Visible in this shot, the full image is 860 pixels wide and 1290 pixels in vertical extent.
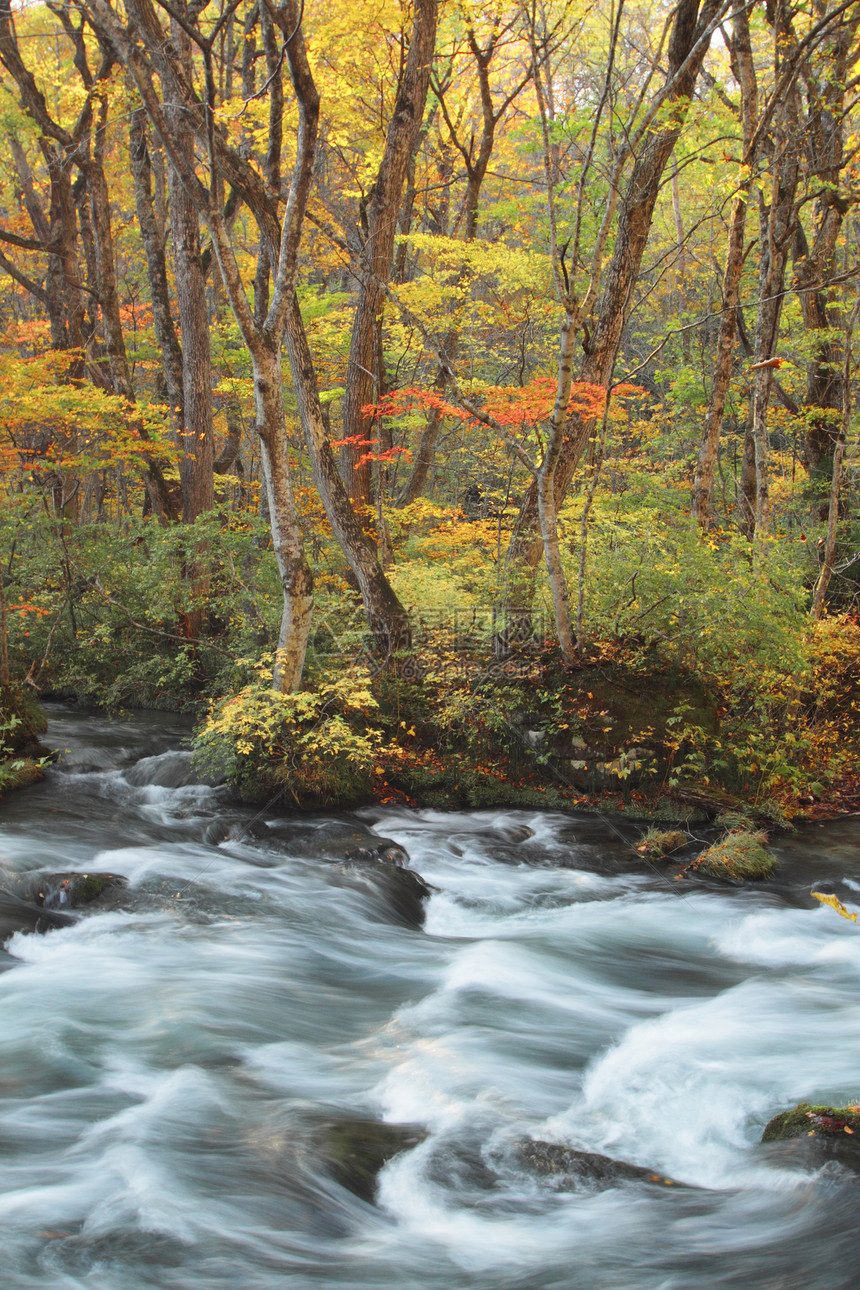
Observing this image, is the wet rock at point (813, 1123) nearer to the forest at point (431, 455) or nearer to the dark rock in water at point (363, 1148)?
the dark rock in water at point (363, 1148)

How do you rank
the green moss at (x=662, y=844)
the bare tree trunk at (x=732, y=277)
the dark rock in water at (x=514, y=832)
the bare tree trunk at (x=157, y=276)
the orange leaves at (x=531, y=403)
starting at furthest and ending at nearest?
the bare tree trunk at (x=157, y=276) → the bare tree trunk at (x=732, y=277) → the orange leaves at (x=531, y=403) → the dark rock in water at (x=514, y=832) → the green moss at (x=662, y=844)

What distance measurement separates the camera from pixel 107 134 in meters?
14.5

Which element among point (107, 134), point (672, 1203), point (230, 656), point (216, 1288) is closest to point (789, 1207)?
point (672, 1203)

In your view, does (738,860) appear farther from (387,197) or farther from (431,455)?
(431,455)

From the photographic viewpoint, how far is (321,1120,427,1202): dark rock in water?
3.46 metres

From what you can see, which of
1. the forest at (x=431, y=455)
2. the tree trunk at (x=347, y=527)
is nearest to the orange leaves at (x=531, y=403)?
the forest at (x=431, y=455)

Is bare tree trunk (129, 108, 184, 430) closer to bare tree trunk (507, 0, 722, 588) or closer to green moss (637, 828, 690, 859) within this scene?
bare tree trunk (507, 0, 722, 588)

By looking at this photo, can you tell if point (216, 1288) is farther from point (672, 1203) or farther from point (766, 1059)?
point (766, 1059)

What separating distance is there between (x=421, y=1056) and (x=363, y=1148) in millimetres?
949

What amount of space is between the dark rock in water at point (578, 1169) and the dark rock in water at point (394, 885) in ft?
9.97

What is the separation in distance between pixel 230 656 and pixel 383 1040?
6.76 m

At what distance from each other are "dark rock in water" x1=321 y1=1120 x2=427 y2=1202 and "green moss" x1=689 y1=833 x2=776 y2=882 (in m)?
4.23

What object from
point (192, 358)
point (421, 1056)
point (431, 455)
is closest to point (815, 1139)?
point (421, 1056)

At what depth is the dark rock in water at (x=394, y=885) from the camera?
22.3ft
